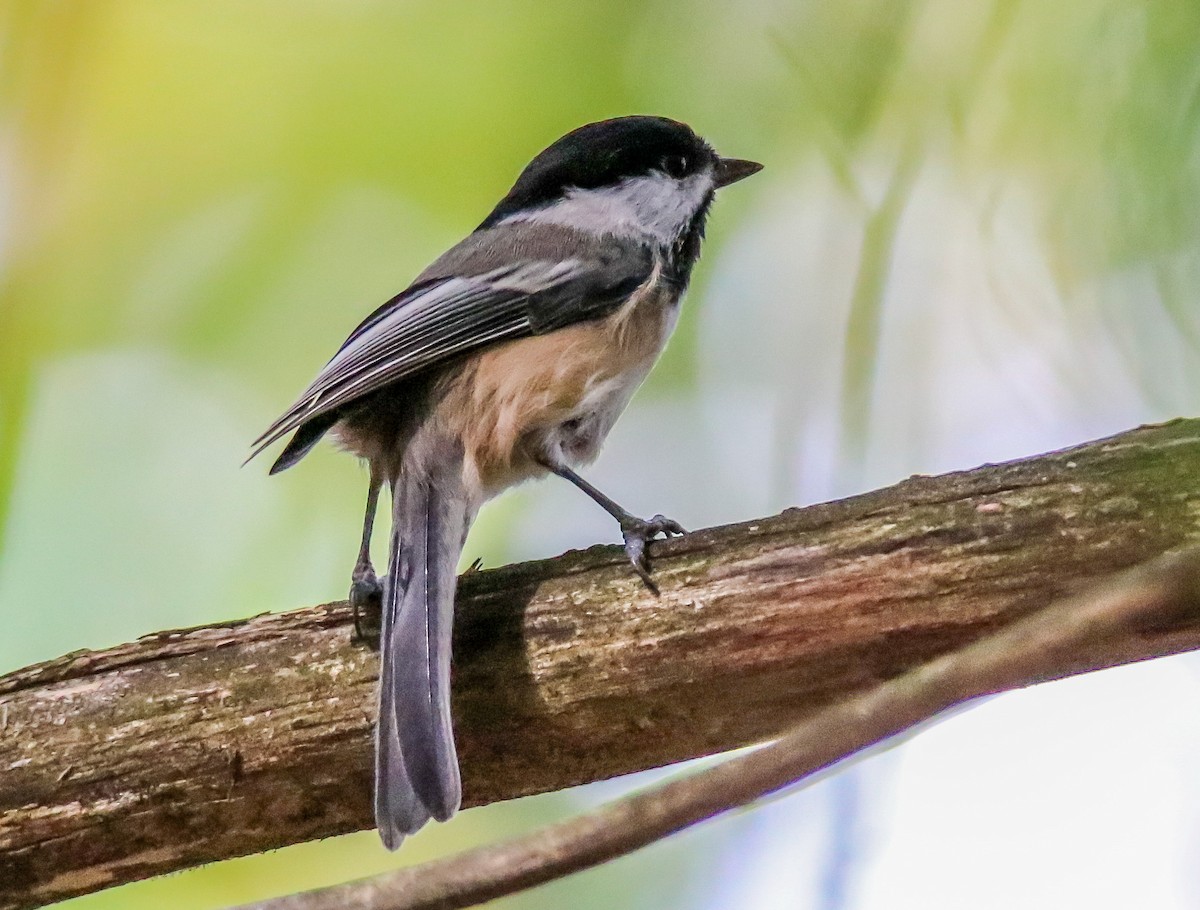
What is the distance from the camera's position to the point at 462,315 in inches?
77.2

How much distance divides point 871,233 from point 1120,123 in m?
0.42

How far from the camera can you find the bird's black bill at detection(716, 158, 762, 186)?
2.39m

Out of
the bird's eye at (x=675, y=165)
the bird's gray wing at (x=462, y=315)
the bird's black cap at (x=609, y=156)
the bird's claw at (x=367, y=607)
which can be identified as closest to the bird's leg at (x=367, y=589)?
the bird's claw at (x=367, y=607)

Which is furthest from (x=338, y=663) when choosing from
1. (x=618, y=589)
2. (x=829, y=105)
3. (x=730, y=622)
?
(x=829, y=105)

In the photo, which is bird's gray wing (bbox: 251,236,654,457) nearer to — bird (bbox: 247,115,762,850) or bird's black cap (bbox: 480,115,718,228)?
bird (bbox: 247,115,762,850)

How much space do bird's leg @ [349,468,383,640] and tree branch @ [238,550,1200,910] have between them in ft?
2.59

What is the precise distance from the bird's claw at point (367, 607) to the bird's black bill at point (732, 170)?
1.20 meters

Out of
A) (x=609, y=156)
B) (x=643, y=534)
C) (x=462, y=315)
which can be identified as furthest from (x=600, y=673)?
(x=609, y=156)

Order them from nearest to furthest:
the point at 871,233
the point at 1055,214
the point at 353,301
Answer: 1. the point at 1055,214
2. the point at 871,233
3. the point at 353,301

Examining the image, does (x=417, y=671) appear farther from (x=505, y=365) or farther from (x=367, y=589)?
(x=505, y=365)

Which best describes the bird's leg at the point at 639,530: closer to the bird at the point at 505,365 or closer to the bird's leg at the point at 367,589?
the bird at the point at 505,365

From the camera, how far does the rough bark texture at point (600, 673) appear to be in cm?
136

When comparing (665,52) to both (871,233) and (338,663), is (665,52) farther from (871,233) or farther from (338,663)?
(338,663)

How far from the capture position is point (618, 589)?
4.88ft
